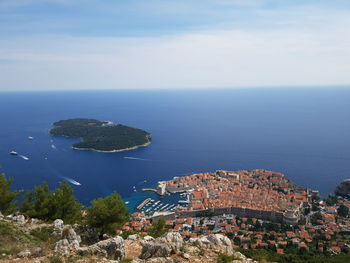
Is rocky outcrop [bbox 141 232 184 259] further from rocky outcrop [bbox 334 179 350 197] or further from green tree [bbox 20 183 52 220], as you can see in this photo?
rocky outcrop [bbox 334 179 350 197]

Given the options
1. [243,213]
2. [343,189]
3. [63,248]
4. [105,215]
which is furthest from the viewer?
[343,189]

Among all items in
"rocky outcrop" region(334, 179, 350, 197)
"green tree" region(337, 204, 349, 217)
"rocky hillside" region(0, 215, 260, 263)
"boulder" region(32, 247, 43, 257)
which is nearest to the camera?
"rocky hillside" region(0, 215, 260, 263)

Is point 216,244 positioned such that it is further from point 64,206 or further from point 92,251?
point 64,206

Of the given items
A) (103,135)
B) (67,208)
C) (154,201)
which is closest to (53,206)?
(67,208)

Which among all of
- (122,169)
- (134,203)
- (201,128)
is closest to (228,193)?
(134,203)

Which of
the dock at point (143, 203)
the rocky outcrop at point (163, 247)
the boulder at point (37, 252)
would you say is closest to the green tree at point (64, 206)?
the boulder at point (37, 252)

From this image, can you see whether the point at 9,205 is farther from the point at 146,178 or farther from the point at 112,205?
the point at 146,178

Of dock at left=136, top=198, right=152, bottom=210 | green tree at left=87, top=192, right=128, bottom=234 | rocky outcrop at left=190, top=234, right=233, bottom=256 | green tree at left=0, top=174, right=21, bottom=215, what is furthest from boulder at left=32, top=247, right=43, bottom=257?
dock at left=136, top=198, right=152, bottom=210
